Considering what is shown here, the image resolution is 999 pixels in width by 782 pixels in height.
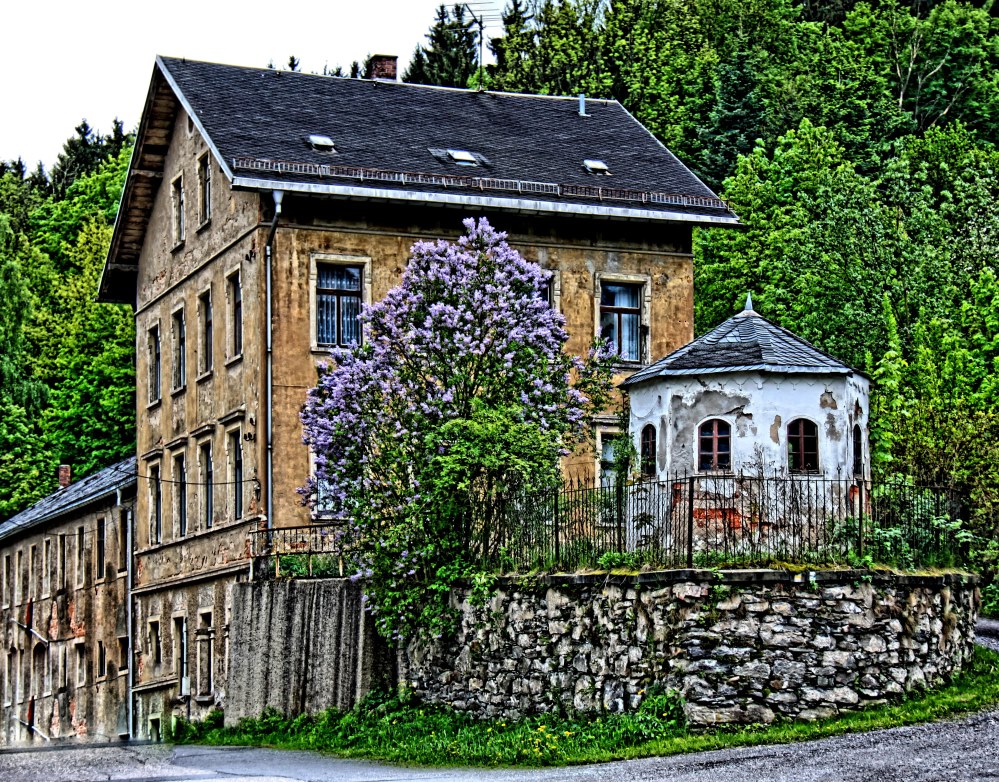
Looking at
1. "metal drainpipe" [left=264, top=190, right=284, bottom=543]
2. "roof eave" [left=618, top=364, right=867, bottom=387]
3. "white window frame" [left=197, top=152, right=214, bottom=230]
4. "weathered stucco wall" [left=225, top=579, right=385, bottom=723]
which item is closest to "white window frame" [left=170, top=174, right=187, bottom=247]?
"white window frame" [left=197, top=152, right=214, bottom=230]

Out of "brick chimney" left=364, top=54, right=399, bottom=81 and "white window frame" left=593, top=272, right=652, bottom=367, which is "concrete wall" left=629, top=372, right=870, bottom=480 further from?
"brick chimney" left=364, top=54, right=399, bottom=81

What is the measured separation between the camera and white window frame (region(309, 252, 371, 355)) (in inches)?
1471

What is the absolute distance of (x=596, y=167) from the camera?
41188mm

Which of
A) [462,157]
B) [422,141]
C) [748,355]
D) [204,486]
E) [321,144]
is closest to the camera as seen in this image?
[748,355]

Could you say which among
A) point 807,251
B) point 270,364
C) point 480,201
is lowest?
point 270,364

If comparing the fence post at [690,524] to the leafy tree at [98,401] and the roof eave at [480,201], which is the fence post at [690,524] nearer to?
the roof eave at [480,201]

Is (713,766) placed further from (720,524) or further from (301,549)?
(301,549)

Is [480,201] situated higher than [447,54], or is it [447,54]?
[447,54]

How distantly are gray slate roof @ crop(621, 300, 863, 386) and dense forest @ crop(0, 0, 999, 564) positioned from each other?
7.16 metres

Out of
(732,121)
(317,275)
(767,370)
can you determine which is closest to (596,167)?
(317,275)

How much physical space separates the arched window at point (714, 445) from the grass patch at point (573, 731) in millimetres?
4386

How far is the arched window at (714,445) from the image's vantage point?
28406 mm

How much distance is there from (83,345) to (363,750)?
41.1 metres

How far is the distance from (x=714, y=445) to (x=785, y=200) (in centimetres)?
2846
